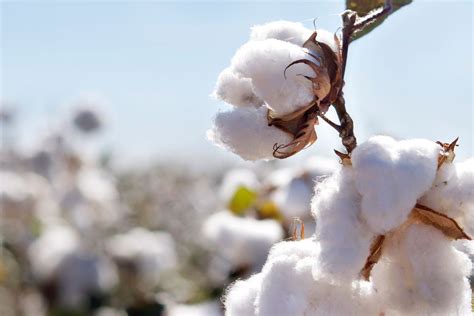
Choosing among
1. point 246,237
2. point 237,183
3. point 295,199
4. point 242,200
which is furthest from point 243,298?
point 237,183

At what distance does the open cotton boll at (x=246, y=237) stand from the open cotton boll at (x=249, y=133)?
1710mm

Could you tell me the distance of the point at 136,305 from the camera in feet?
9.88

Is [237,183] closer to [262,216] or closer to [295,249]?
[262,216]

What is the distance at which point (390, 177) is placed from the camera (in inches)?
33.8

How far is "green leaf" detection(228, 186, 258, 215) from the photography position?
3002 mm

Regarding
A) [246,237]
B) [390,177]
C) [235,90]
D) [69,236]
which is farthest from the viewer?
[69,236]

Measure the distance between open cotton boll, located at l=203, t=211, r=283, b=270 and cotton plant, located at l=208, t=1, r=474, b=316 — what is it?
1.72 meters

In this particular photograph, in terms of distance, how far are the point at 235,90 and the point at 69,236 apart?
14.0ft

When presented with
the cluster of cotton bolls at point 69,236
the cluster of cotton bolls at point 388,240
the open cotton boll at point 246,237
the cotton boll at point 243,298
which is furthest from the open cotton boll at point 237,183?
the cluster of cotton bolls at point 388,240

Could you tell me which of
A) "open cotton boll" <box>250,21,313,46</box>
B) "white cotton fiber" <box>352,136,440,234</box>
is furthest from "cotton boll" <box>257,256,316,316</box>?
"open cotton boll" <box>250,21,313,46</box>

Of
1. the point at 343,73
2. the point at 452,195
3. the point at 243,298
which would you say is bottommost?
the point at 243,298

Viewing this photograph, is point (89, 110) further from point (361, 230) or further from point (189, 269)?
point (361, 230)

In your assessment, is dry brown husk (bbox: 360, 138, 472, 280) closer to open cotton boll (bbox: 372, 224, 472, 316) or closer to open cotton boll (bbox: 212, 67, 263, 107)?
open cotton boll (bbox: 372, 224, 472, 316)

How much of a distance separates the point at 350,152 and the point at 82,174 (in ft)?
16.9
